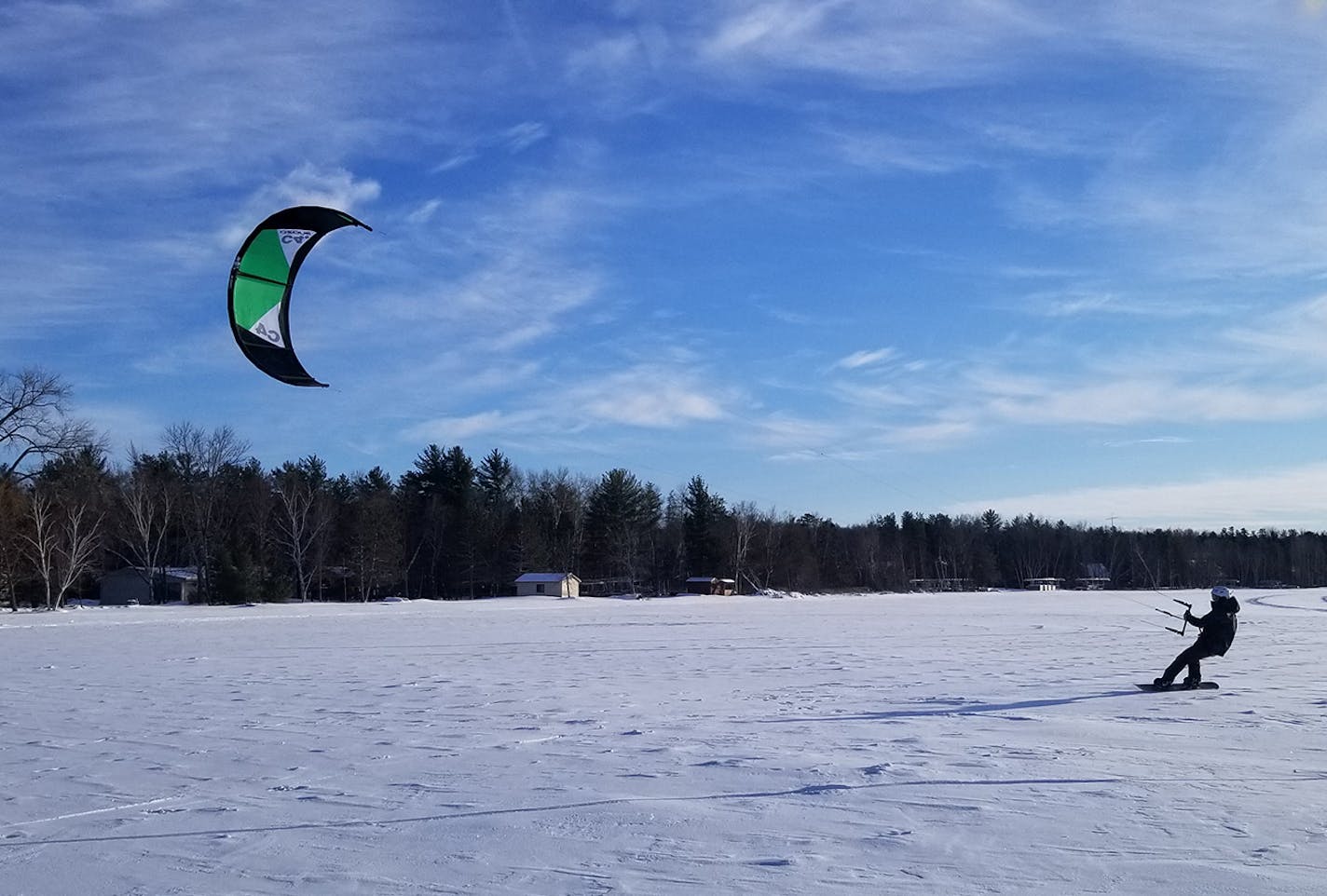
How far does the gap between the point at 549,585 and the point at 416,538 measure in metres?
15.7

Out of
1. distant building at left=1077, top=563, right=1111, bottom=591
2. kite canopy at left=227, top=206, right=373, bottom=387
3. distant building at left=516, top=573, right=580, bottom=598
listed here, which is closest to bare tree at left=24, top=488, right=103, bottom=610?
distant building at left=516, top=573, right=580, bottom=598

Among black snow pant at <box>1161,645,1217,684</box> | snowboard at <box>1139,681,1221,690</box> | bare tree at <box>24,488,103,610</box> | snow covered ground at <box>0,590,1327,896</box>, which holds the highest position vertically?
bare tree at <box>24,488,103,610</box>

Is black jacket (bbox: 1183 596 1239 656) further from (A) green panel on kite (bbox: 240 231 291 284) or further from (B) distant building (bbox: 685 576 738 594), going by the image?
(B) distant building (bbox: 685 576 738 594)

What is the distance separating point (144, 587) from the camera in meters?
60.2

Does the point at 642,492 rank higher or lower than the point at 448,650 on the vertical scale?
higher

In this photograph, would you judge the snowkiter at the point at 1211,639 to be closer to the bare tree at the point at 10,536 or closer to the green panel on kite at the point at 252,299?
the green panel on kite at the point at 252,299

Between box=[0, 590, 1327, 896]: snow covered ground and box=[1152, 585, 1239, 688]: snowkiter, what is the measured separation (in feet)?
1.19

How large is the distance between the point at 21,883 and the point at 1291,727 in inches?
370

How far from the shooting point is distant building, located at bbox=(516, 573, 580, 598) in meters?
62.1

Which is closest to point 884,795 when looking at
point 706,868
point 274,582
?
point 706,868

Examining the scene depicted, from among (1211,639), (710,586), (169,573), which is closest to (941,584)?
(710,586)

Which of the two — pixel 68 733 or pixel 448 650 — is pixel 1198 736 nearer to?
pixel 68 733

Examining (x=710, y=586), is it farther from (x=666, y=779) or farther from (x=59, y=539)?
(x=666, y=779)

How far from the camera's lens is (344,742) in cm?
899
